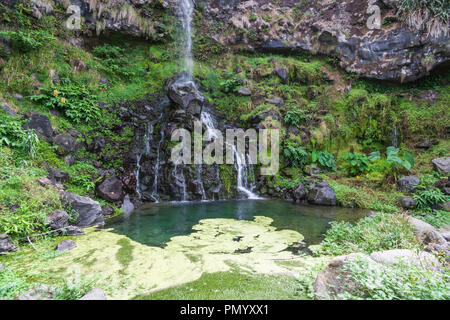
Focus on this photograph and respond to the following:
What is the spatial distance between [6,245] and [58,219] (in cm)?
104

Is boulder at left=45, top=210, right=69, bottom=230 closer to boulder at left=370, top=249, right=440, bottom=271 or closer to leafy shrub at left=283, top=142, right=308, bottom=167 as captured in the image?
boulder at left=370, top=249, right=440, bottom=271

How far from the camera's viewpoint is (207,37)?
46.3 feet

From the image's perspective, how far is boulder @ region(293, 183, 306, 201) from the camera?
874 cm

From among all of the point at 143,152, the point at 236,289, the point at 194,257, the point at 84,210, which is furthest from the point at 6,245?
the point at 143,152

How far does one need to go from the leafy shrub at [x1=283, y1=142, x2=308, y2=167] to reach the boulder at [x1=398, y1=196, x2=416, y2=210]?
3.89 meters

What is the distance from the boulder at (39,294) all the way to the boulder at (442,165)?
11.3 m

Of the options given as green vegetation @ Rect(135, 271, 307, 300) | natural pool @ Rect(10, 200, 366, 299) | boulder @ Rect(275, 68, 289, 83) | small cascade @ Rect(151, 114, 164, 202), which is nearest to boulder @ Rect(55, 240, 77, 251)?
natural pool @ Rect(10, 200, 366, 299)

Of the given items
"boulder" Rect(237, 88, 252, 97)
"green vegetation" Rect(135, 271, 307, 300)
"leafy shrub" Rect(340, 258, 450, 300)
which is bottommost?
"green vegetation" Rect(135, 271, 307, 300)

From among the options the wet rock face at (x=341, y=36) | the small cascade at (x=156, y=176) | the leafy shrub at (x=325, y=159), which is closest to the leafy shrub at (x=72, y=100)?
the small cascade at (x=156, y=176)

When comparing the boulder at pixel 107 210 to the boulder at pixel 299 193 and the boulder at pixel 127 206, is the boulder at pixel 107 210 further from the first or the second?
the boulder at pixel 299 193

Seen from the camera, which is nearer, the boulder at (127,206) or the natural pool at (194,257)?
the natural pool at (194,257)

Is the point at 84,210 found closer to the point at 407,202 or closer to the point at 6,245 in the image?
the point at 6,245

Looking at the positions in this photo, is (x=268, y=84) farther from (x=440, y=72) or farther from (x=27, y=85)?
(x=27, y=85)

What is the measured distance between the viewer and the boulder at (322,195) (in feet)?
26.7
